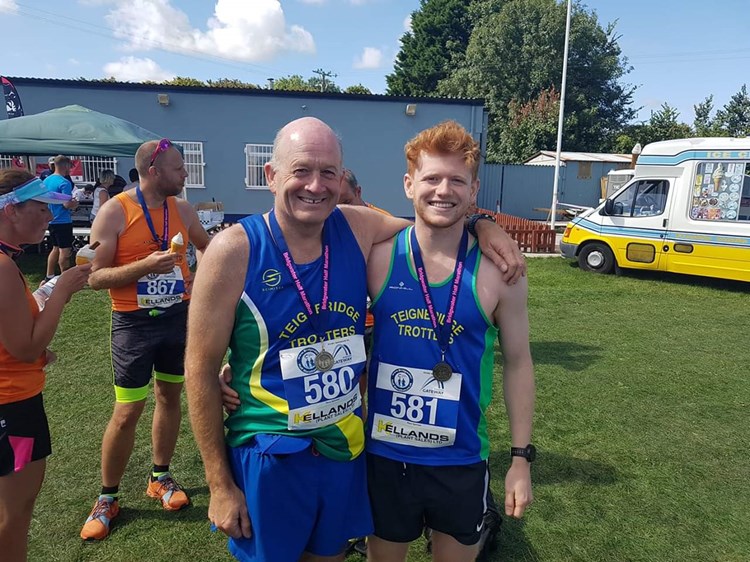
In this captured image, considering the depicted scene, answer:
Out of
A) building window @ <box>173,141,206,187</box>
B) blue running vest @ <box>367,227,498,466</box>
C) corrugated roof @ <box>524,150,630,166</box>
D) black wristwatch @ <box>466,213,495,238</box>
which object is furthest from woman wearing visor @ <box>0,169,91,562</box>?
corrugated roof @ <box>524,150,630,166</box>

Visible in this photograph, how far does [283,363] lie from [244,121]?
17463 mm

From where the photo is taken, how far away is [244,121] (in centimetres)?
1781

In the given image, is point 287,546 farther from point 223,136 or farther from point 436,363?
point 223,136

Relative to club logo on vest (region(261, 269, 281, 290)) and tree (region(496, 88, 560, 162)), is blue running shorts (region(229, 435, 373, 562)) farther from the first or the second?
tree (region(496, 88, 560, 162))

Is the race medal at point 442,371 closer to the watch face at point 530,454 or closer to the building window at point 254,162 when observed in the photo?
the watch face at point 530,454

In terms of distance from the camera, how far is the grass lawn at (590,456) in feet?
10.3

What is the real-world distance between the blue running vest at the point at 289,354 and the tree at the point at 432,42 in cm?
4291

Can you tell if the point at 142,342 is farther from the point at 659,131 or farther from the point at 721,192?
the point at 659,131

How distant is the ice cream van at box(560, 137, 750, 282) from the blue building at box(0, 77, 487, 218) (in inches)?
285

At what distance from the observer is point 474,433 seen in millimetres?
2072

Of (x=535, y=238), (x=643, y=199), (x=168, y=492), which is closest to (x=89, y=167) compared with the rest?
(x=535, y=238)

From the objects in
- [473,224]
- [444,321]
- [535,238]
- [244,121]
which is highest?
[244,121]

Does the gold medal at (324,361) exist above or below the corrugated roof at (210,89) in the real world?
below

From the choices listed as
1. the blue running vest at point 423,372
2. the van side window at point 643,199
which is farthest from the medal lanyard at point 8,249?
the van side window at point 643,199
